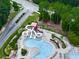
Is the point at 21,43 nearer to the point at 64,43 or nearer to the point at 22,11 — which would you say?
the point at 64,43

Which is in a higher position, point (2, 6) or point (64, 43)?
point (2, 6)

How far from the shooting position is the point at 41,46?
49156 millimetres

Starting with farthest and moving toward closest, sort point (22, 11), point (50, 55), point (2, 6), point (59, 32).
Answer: point (22, 11) → point (2, 6) → point (59, 32) → point (50, 55)

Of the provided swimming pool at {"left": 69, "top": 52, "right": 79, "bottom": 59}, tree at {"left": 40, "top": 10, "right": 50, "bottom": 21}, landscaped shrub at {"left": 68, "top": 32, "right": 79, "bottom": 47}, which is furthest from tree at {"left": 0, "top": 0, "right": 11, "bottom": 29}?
swimming pool at {"left": 69, "top": 52, "right": 79, "bottom": 59}

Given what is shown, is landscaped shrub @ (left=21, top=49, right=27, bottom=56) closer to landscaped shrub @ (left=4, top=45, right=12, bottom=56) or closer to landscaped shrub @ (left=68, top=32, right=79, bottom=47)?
landscaped shrub @ (left=4, top=45, right=12, bottom=56)

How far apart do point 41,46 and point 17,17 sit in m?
12.3

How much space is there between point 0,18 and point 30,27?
5.80 metres

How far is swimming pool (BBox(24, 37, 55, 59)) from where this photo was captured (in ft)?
153

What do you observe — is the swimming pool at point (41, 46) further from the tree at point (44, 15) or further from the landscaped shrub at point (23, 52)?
the tree at point (44, 15)

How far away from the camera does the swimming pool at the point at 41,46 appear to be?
46.8 m

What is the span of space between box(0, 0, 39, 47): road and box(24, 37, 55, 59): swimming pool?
4211 millimetres

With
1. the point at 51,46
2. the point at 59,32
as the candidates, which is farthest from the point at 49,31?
the point at 51,46

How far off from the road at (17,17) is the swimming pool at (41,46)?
421 centimetres

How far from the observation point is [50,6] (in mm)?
57156
